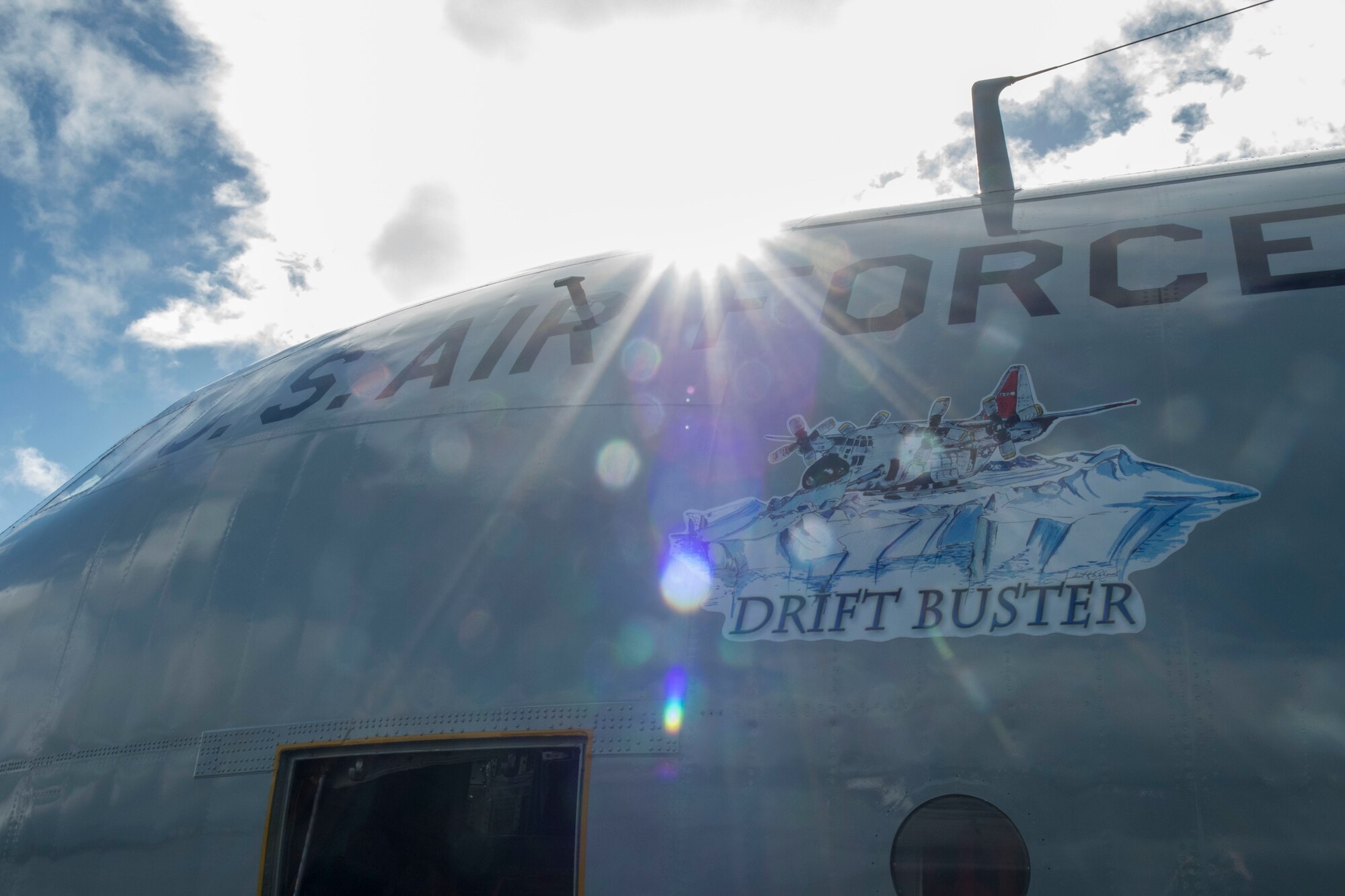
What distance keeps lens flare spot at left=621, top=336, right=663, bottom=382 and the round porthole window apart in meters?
4.25

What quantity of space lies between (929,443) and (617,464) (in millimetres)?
2528

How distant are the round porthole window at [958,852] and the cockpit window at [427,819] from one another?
2325mm

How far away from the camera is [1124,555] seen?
633 centimetres

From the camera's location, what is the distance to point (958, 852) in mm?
6035

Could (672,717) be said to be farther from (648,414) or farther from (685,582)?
(648,414)

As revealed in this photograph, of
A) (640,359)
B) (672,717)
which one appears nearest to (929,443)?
(672,717)

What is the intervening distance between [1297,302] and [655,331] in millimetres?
4979

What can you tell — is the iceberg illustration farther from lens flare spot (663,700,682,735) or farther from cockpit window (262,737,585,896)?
cockpit window (262,737,585,896)

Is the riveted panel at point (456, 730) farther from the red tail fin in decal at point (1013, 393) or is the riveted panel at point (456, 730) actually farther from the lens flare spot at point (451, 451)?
the red tail fin in decal at point (1013, 393)

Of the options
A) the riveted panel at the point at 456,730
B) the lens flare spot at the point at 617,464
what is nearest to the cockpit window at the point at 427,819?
the riveted panel at the point at 456,730

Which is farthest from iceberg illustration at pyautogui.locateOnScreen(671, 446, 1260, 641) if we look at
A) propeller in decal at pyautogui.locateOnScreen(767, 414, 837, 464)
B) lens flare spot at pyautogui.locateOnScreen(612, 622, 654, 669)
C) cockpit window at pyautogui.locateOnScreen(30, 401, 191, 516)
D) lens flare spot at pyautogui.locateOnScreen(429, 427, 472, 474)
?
cockpit window at pyautogui.locateOnScreen(30, 401, 191, 516)

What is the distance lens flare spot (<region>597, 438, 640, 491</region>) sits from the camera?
8.16m

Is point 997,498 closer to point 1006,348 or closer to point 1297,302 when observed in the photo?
point 1006,348

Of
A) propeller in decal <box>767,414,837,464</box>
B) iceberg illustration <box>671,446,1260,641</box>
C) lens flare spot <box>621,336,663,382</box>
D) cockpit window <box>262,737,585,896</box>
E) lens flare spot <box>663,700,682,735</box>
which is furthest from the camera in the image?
lens flare spot <box>621,336,663,382</box>
